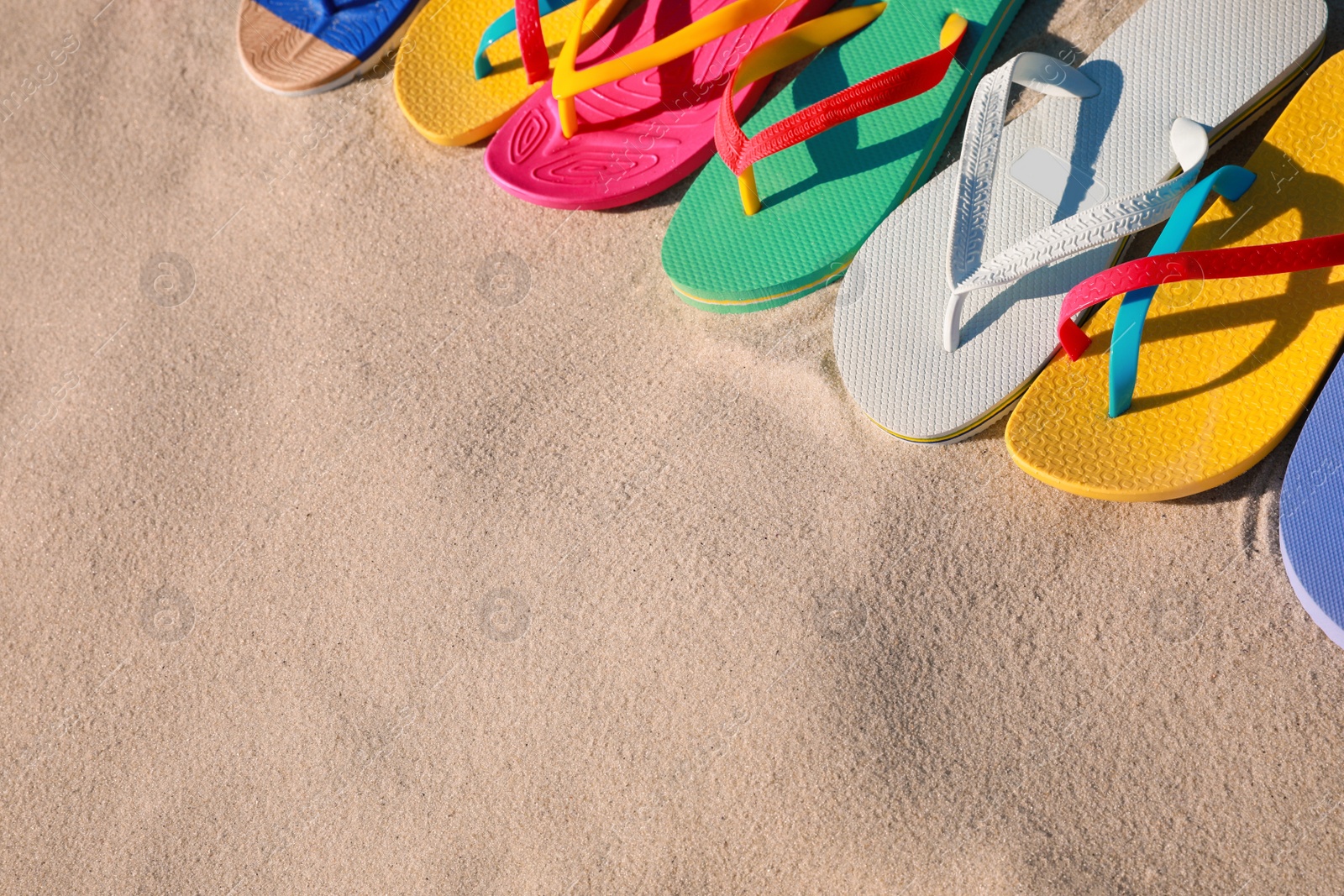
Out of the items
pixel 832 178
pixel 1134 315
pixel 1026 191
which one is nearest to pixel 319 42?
pixel 832 178

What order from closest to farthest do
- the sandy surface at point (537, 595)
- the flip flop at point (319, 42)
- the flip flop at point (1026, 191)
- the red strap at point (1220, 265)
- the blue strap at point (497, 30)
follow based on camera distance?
the red strap at point (1220, 265), the sandy surface at point (537, 595), the flip flop at point (1026, 191), the blue strap at point (497, 30), the flip flop at point (319, 42)

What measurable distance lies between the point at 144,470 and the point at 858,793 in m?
1.96

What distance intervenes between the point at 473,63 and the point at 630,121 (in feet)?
1.69

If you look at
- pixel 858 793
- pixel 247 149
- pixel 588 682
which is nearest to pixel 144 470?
pixel 247 149

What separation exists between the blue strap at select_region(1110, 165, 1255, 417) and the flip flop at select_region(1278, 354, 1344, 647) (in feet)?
1.17

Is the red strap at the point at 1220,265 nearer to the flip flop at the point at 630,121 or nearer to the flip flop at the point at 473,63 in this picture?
the flip flop at the point at 630,121

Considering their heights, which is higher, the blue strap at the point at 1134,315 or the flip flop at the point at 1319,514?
the blue strap at the point at 1134,315

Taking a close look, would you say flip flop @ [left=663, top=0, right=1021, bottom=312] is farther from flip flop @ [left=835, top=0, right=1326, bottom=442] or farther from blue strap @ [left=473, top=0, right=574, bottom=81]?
blue strap @ [left=473, top=0, right=574, bottom=81]

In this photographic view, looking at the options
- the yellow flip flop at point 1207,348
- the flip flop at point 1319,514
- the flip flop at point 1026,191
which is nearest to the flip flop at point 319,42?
the flip flop at point 1026,191

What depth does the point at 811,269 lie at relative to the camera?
2.46m

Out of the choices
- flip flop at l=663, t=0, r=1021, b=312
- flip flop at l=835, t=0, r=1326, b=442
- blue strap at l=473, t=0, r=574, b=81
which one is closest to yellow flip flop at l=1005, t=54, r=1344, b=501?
flip flop at l=835, t=0, r=1326, b=442

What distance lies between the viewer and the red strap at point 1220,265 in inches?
77.5

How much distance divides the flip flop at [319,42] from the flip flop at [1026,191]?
1.56 metres

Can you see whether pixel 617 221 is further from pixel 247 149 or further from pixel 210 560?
pixel 210 560
